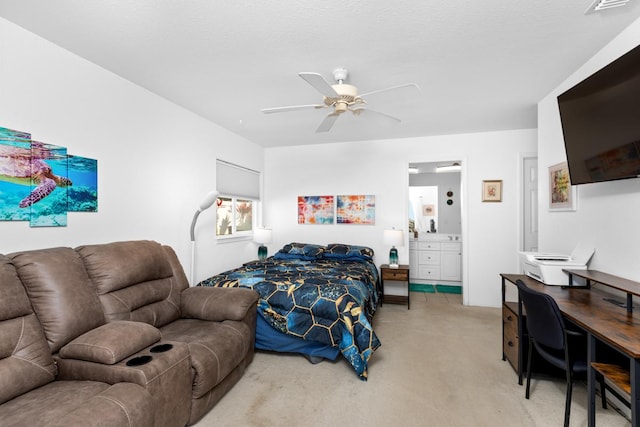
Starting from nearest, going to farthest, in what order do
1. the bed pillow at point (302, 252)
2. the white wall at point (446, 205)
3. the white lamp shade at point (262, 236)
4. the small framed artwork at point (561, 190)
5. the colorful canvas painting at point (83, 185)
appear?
the colorful canvas painting at point (83, 185) < the small framed artwork at point (561, 190) < the bed pillow at point (302, 252) < the white lamp shade at point (262, 236) < the white wall at point (446, 205)

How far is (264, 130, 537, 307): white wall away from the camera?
429cm

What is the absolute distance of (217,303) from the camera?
97.6 inches

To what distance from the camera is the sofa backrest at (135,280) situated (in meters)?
2.04

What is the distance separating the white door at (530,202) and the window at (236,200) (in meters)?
3.97

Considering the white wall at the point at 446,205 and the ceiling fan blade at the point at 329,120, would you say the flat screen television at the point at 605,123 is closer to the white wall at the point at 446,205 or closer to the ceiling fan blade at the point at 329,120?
the ceiling fan blade at the point at 329,120

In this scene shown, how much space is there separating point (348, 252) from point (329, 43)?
2895mm

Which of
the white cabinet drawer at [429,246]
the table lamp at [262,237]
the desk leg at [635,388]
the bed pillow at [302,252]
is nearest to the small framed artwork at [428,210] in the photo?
the white cabinet drawer at [429,246]

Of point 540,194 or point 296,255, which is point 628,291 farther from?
point 296,255

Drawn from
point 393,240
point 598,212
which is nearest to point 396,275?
point 393,240

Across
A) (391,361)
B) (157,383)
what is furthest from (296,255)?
(157,383)

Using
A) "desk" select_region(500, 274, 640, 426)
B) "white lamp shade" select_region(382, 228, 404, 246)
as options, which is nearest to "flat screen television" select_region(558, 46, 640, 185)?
"desk" select_region(500, 274, 640, 426)

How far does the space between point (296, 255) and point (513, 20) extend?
11.6 ft

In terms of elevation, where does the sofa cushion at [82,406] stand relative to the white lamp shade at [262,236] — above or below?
below

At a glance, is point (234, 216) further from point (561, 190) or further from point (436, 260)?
point (561, 190)
